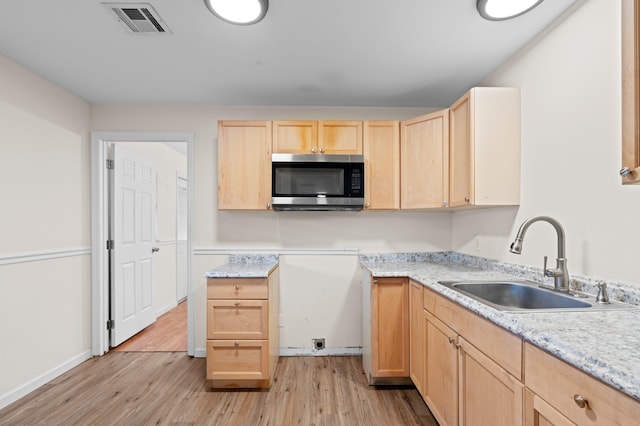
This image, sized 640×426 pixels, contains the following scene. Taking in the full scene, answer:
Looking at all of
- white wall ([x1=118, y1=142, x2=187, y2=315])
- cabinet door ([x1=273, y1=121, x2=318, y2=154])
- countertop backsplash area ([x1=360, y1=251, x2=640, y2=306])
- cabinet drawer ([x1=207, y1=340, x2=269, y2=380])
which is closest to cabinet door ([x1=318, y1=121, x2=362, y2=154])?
cabinet door ([x1=273, y1=121, x2=318, y2=154])

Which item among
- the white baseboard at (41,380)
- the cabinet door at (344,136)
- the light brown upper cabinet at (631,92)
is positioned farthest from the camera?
the cabinet door at (344,136)

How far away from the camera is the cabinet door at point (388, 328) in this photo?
223 centimetres

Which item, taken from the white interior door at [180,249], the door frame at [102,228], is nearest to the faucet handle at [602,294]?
the door frame at [102,228]

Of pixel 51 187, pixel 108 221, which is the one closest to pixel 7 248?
pixel 51 187

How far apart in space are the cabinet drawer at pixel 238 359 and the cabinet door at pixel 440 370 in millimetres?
1131

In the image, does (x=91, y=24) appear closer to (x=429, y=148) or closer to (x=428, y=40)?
(x=428, y=40)

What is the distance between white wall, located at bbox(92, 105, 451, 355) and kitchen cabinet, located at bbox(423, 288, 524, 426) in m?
1.05

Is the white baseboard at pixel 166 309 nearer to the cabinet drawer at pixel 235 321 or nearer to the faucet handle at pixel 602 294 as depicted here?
the cabinet drawer at pixel 235 321

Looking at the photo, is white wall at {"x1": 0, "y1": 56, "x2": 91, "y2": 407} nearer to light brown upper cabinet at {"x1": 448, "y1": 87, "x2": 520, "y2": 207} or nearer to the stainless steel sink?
the stainless steel sink

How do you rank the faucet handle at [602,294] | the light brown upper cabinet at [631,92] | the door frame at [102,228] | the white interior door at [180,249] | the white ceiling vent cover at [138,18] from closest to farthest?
the light brown upper cabinet at [631,92]
the faucet handle at [602,294]
the white ceiling vent cover at [138,18]
the door frame at [102,228]
the white interior door at [180,249]

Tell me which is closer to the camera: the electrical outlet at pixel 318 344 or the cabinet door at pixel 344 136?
the cabinet door at pixel 344 136

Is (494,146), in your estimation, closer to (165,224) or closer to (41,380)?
(41,380)

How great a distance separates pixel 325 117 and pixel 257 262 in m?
1.53

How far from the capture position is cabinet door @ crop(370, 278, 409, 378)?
2.23m
